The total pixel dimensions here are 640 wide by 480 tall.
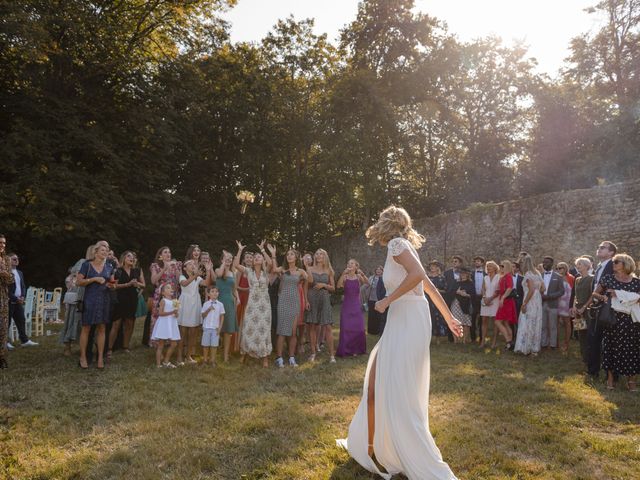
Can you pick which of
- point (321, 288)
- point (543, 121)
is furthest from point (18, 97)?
point (543, 121)

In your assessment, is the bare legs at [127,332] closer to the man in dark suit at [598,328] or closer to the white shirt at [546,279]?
the man in dark suit at [598,328]

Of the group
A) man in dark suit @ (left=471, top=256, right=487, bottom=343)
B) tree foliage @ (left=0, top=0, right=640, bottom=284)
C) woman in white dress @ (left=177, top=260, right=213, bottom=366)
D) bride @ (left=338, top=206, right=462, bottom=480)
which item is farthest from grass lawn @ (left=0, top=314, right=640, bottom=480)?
tree foliage @ (left=0, top=0, right=640, bottom=284)

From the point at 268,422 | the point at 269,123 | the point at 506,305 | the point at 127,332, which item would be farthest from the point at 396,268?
the point at 269,123

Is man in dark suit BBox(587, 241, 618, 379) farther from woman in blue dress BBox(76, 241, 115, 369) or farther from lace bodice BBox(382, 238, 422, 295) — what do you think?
woman in blue dress BBox(76, 241, 115, 369)

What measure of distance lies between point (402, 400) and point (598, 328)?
188 inches

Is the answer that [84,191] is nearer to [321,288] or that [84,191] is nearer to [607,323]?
[321,288]

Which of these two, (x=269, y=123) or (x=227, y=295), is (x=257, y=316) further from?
(x=269, y=123)

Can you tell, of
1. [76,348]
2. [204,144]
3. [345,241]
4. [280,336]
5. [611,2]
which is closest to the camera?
[280,336]

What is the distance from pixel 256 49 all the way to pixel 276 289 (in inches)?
667

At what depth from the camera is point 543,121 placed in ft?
91.5

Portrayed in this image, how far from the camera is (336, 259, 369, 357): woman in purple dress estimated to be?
30.5 feet

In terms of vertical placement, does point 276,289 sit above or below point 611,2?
below

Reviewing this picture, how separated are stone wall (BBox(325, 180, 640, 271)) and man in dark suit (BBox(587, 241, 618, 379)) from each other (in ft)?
23.8

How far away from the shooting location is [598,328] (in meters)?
7.14
